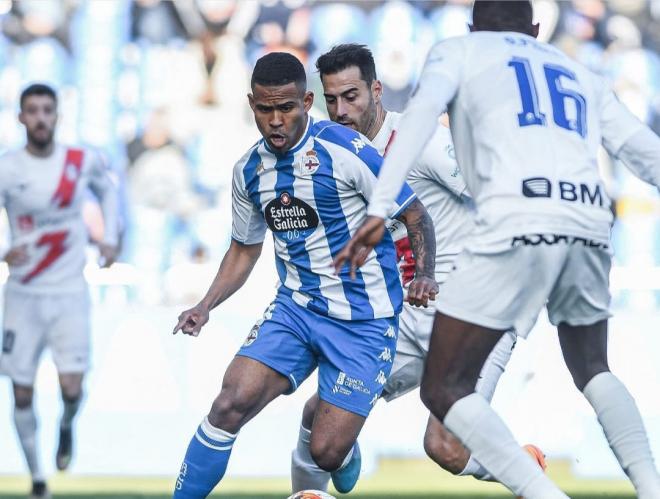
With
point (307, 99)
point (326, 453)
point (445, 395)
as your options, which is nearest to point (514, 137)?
point (445, 395)

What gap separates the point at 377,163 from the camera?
595 centimetres

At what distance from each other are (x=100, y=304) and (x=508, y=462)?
6.97m

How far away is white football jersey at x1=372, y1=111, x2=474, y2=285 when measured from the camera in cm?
658

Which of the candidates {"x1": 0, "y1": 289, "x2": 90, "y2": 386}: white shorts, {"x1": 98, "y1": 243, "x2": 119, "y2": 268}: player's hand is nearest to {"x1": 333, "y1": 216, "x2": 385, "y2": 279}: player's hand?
{"x1": 98, "y1": 243, "x2": 119, "y2": 268}: player's hand

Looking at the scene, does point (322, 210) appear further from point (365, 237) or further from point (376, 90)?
point (365, 237)

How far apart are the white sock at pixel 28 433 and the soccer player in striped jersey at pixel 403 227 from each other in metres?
3.12

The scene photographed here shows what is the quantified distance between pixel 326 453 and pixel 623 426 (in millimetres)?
1454

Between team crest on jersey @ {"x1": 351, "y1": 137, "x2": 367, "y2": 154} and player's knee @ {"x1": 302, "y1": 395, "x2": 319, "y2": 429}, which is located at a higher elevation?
team crest on jersey @ {"x1": 351, "y1": 137, "x2": 367, "y2": 154}

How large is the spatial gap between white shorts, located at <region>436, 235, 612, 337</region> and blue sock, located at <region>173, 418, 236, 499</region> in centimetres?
139

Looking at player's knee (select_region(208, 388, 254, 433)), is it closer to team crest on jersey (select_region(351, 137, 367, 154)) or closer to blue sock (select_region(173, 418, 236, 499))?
blue sock (select_region(173, 418, 236, 499))

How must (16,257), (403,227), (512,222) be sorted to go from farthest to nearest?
1. (16,257)
2. (403,227)
3. (512,222)

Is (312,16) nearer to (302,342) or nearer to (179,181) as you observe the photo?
(179,181)

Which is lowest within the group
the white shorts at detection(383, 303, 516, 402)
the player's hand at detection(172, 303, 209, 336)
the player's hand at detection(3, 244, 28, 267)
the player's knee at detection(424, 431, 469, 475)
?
the player's knee at detection(424, 431, 469, 475)

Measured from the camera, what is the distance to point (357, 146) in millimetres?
5984
